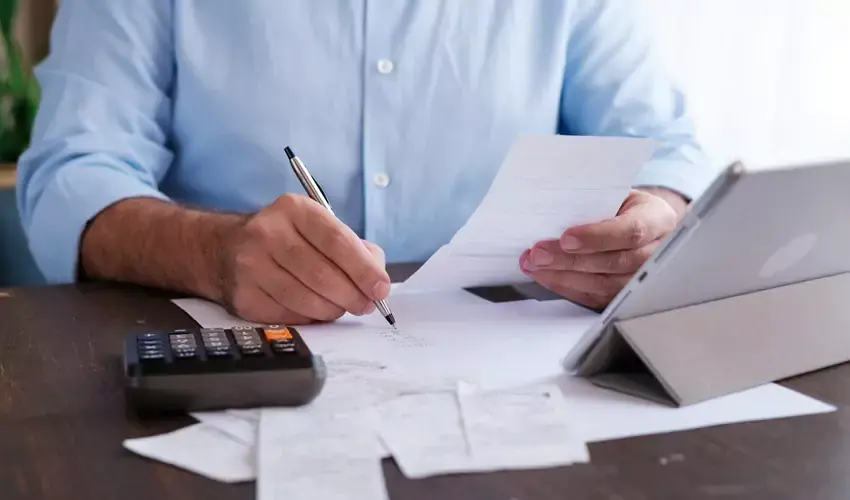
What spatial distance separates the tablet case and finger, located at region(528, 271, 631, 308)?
0.18 m

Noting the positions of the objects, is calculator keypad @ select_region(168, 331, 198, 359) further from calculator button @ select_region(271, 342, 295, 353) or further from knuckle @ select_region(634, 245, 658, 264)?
knuckle @ select_region(634, 245, 658, 264)

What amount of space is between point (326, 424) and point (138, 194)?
530 mm

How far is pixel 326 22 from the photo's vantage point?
1139 mm

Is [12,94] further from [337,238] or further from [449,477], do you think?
[449,477]

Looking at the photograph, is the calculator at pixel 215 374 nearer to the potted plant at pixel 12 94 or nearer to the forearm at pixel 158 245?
the forearm at pixel 158 245

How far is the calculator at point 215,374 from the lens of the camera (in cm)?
56

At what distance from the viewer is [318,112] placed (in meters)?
1.13

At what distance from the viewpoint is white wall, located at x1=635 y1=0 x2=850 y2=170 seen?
5.77ft

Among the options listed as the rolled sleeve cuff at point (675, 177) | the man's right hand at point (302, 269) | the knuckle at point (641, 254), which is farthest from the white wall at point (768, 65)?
the man's right hand at point (302, 269)

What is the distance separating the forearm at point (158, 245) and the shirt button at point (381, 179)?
11.1 inches

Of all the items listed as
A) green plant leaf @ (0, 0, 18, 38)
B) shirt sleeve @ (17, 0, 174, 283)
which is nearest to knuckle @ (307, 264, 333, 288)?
shirt sleeve @ (17, 0, 174, 283)

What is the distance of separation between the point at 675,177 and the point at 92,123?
68 cm

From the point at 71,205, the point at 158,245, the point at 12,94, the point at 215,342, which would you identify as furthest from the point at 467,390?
the point at 12,94

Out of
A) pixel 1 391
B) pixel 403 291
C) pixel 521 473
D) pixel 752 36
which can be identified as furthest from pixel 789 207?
pixel 752 36
